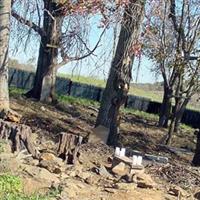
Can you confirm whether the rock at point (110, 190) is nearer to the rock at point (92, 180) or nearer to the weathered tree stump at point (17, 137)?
the rock at point (92, 180)

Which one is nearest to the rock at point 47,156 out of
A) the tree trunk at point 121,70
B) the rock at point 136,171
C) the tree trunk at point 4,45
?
the rock at point 136,171

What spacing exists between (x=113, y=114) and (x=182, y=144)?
412 cm

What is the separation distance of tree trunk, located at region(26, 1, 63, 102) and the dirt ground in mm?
514

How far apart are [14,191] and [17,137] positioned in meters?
1.73

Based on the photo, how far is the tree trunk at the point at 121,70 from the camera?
8.96 metres

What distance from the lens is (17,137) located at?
6828 millimetres

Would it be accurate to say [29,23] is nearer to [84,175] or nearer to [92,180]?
[84,175]

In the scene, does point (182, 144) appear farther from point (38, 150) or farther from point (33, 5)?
point (38, 150)

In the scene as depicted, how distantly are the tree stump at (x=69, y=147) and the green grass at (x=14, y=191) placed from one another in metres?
1.66

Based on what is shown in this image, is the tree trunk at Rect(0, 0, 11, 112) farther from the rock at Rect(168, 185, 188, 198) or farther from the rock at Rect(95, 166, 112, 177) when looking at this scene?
the rock at Rect(168, 185, 188, 198)

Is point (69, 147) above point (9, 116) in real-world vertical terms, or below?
below

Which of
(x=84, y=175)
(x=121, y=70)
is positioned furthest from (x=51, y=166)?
(x=121, y=70)

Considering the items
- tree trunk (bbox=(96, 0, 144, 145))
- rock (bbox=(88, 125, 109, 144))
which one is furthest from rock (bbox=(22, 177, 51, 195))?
tree trunk (bbox=(96, 0, 144, 145))

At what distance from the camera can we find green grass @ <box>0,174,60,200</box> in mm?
4898
